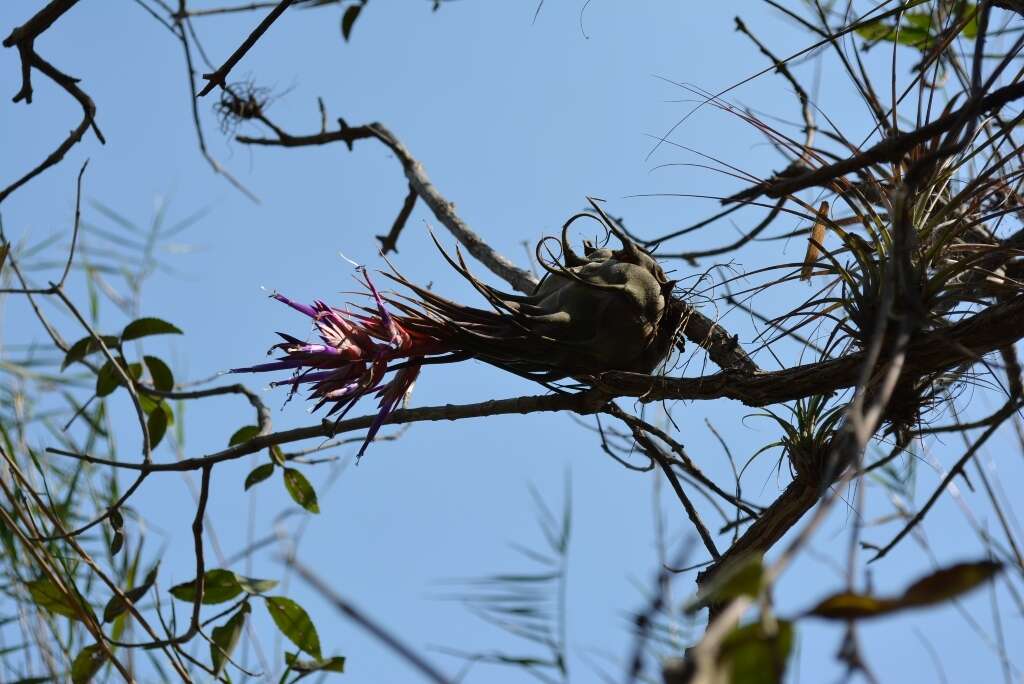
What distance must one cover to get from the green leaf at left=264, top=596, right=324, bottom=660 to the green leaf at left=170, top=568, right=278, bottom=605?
0.03 m

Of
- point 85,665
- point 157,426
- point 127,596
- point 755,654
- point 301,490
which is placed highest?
point 157,426

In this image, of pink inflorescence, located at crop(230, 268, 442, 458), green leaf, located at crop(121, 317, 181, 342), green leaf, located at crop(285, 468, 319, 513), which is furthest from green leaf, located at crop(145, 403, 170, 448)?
pink inflorescence, located at crop(230, 268, 442, 458)

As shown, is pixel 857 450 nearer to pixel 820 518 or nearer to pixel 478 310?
pixel 820 518

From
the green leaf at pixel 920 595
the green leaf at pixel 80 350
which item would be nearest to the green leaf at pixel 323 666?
the green leaf at pixel 80 350

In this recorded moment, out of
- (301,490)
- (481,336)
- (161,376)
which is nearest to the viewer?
(481,336)

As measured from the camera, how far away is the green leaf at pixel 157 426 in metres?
2.01

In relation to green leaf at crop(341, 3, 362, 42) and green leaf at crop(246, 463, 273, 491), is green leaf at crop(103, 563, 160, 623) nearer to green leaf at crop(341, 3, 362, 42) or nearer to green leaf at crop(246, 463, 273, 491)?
green leaf at crop(246, 463, 273, 491)

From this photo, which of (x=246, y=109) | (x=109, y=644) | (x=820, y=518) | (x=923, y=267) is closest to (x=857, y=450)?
(x=820, y=518)

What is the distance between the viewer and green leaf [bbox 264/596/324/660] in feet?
5.41

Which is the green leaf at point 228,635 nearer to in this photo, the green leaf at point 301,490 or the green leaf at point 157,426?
the green leaf at point 301,490

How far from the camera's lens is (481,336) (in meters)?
1.26

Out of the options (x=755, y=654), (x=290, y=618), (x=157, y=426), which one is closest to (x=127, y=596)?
(x=290, y=618)

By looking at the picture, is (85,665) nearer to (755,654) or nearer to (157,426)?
(157,426)

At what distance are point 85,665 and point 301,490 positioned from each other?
42cm
